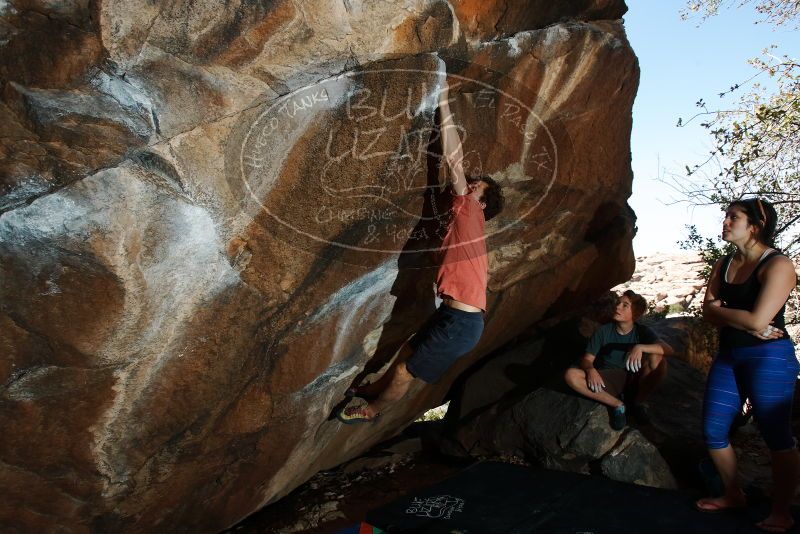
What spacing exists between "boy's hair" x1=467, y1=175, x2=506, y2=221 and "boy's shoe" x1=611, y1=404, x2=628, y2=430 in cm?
182

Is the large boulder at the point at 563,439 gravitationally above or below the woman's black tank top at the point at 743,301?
below

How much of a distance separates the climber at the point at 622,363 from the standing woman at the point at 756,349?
1.18 meters

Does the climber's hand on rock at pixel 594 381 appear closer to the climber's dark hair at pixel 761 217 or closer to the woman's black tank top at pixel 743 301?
the woman's black tank top at pixel 743 301

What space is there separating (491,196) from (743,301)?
1537mm

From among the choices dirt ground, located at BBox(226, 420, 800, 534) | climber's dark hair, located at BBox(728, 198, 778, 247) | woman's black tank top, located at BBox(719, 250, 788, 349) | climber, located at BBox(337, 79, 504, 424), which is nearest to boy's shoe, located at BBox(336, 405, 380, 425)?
climber, located at BBox(337, 79, 504, 424)

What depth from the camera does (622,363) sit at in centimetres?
483

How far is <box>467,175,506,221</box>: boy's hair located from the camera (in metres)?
3.76

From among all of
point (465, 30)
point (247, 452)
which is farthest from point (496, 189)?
point (247, 452)

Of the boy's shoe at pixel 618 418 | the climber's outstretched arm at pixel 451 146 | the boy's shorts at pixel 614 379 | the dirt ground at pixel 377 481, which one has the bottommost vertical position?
the dirt ground at pixel 377 481

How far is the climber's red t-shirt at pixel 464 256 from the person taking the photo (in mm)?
3475

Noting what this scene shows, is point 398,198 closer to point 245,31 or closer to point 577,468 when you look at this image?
point 245,31

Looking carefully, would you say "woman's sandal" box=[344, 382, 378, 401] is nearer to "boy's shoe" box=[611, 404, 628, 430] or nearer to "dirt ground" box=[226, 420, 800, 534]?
"dirt ground" box=[226, 420, 800, 534]

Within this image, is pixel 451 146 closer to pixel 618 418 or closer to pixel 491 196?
pixel 491 196

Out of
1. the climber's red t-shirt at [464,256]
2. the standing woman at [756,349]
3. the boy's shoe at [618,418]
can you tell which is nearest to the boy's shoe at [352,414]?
the climber's red t-shirt at [464,256]
